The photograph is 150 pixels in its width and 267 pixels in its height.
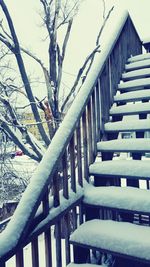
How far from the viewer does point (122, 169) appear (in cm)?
271

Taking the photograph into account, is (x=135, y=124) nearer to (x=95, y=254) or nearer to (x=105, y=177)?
(x=105, y=177)

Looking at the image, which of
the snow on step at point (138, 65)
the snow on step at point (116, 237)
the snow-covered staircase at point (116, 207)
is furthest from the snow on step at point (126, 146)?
the snow on step at point (138, 65)

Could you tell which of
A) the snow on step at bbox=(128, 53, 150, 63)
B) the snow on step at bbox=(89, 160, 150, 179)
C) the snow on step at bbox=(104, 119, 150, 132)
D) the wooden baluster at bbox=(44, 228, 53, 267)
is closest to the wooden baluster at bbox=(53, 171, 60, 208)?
the wooden baluster at bbox=(44, 228, 53, 267)

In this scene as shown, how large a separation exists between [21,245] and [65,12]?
10680 millimetres

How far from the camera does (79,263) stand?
249cm

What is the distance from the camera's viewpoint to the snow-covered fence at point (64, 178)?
1769mm

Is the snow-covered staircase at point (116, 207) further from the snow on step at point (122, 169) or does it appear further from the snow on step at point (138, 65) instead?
the snow on step at point (138, 65)

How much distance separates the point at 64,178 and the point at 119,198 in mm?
534

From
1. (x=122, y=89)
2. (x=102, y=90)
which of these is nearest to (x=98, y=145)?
(x=102, y=90)

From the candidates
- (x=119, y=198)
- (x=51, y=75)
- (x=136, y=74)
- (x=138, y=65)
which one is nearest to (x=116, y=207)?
(x=119, y=198)

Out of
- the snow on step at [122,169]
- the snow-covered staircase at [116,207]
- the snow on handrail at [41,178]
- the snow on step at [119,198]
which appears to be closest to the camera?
the snow on handrail at [41,178]

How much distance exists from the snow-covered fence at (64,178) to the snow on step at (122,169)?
12 centimetres

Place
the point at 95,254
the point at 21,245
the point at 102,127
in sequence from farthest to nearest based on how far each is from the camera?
1. the point at 102,127
2. the point at 95,254
3. the point at 21,245

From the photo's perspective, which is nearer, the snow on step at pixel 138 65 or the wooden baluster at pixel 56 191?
the wooden baluster at pixel 56 191
